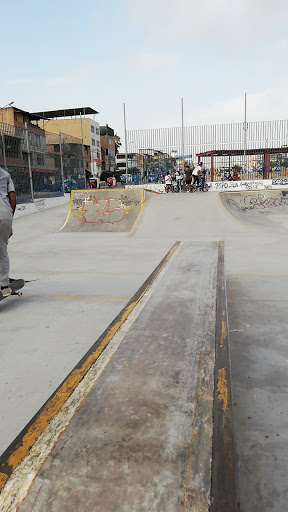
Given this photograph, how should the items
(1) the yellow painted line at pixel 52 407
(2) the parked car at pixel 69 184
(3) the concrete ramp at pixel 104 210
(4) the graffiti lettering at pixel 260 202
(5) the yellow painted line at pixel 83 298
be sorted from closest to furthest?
(1) the yellow painted line at pixel 52 407 < (5) the yellow painted line at pixel 83 298 < (3) the concrete ramp at pixel 104 210 < (4) the graffiti lettering at pixel 260 202 < (2) the parked car at pixel 69 184

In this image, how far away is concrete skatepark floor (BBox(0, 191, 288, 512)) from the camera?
1919 millimetres

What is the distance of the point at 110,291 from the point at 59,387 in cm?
260

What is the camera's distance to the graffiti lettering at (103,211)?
1317cm

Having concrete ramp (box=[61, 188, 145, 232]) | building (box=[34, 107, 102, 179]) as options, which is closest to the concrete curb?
concrete ramp (box=[61, 188, 145, 232])

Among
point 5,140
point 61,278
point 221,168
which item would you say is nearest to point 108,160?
point 221,168

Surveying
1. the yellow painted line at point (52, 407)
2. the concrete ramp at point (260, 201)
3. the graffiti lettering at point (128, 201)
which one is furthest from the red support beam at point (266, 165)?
the yellow painted line at point (52, 407)

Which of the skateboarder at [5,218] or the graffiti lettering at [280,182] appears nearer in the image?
the skateboarder at [5,218]

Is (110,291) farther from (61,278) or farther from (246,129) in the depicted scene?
(246,129)

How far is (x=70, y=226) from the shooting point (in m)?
12.7

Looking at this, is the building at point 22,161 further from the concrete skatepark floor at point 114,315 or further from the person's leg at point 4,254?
the person's leg at point 4,254

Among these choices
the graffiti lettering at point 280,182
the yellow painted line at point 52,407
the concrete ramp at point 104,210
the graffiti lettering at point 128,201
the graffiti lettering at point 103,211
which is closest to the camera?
the yellow painted line at point 52,407

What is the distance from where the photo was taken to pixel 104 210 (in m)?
13.7

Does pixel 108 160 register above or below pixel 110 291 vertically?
above

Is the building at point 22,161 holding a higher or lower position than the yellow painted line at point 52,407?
higher
